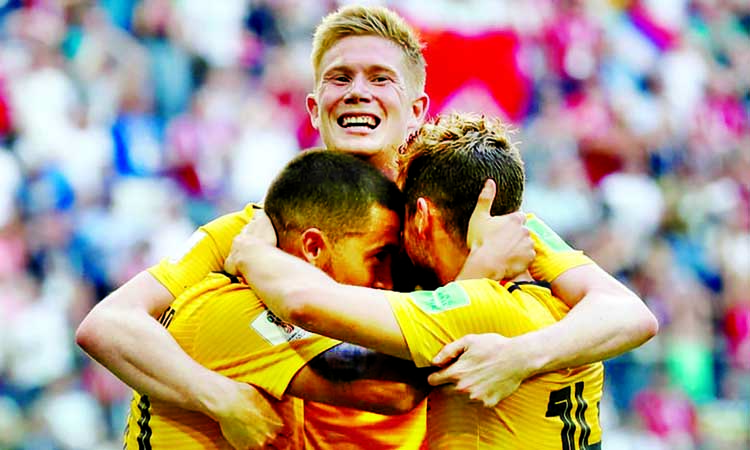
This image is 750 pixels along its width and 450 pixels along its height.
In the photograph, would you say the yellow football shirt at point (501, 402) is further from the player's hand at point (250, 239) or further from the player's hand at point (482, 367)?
the player's hand at point (250, 239)

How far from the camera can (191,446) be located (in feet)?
12.5

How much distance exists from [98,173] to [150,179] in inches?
13.1

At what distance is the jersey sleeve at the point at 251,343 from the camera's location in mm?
3607

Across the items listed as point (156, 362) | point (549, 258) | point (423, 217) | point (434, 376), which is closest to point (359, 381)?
point (434, 376)

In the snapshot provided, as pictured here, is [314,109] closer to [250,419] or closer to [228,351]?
[228,351]

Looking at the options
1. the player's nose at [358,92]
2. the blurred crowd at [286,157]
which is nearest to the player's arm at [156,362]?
the player's nose at [358,92]

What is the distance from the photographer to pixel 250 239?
371 centimetres

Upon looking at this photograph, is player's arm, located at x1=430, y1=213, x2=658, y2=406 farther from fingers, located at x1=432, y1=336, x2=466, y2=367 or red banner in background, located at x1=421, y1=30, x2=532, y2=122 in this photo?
red banner in background, located at x1=421, y1=30, x2=532, y2=122

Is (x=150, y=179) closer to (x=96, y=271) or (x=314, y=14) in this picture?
(x=96, y=271)

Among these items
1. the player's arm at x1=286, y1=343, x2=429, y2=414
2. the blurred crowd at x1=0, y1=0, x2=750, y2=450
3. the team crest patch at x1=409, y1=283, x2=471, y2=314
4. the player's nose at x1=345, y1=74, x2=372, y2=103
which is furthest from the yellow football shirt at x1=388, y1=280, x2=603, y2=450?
the blurred crowd at x1=0, y1=0, x2=750, y2=450

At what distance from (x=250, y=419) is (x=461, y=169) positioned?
2.77ft

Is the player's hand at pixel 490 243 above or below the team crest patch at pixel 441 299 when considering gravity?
above

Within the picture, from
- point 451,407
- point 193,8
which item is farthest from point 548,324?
point 193,8

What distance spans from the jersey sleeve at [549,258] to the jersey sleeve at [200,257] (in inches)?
33.6
